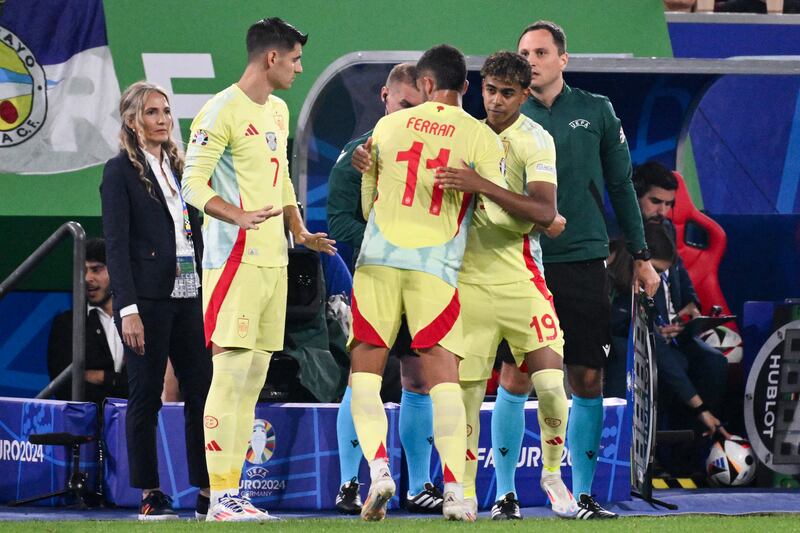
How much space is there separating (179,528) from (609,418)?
2.40 meters

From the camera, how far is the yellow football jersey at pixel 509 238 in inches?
216

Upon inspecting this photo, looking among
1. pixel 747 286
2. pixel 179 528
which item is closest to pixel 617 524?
pixel 179 528

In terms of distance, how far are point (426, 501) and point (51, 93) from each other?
454cm

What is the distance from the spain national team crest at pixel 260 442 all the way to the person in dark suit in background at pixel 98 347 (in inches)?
43.4

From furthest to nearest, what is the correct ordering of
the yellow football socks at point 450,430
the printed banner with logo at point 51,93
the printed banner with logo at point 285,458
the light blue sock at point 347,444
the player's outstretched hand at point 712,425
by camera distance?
the printed banner with logo at point 51,93, the player's outstretched hand at point 712,425, the printed banner with logo at point 285,458, the light blue sock at point 347,444, the yellow football socks at point 450,430

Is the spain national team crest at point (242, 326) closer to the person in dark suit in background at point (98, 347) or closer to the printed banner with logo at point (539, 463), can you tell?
the printed banner with logo at point (539, 463)

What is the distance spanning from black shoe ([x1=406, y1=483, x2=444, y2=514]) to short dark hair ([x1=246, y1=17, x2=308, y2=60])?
194 cm

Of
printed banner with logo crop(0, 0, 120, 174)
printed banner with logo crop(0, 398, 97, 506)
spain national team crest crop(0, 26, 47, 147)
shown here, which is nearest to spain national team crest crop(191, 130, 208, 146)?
printed banner with logo crop(0, 398, 97, 506)

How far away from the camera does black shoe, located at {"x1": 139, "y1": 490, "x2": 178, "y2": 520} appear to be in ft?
19.0

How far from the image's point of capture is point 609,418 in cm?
662

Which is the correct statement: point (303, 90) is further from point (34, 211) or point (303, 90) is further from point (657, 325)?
point (657, 325)

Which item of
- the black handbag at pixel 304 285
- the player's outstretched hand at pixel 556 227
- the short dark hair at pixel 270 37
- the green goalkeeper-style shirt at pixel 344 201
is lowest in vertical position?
the black handbag at pixel 304 285

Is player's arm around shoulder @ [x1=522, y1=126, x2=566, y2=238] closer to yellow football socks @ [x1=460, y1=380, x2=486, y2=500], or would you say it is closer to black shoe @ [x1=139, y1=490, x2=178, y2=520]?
yellow football socks @ [x1=460, y1=380, x2=486, y2=500]

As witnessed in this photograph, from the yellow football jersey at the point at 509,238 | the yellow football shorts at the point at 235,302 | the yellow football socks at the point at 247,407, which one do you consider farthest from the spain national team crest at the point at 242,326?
the yellow football jersey at the point at 509,238
